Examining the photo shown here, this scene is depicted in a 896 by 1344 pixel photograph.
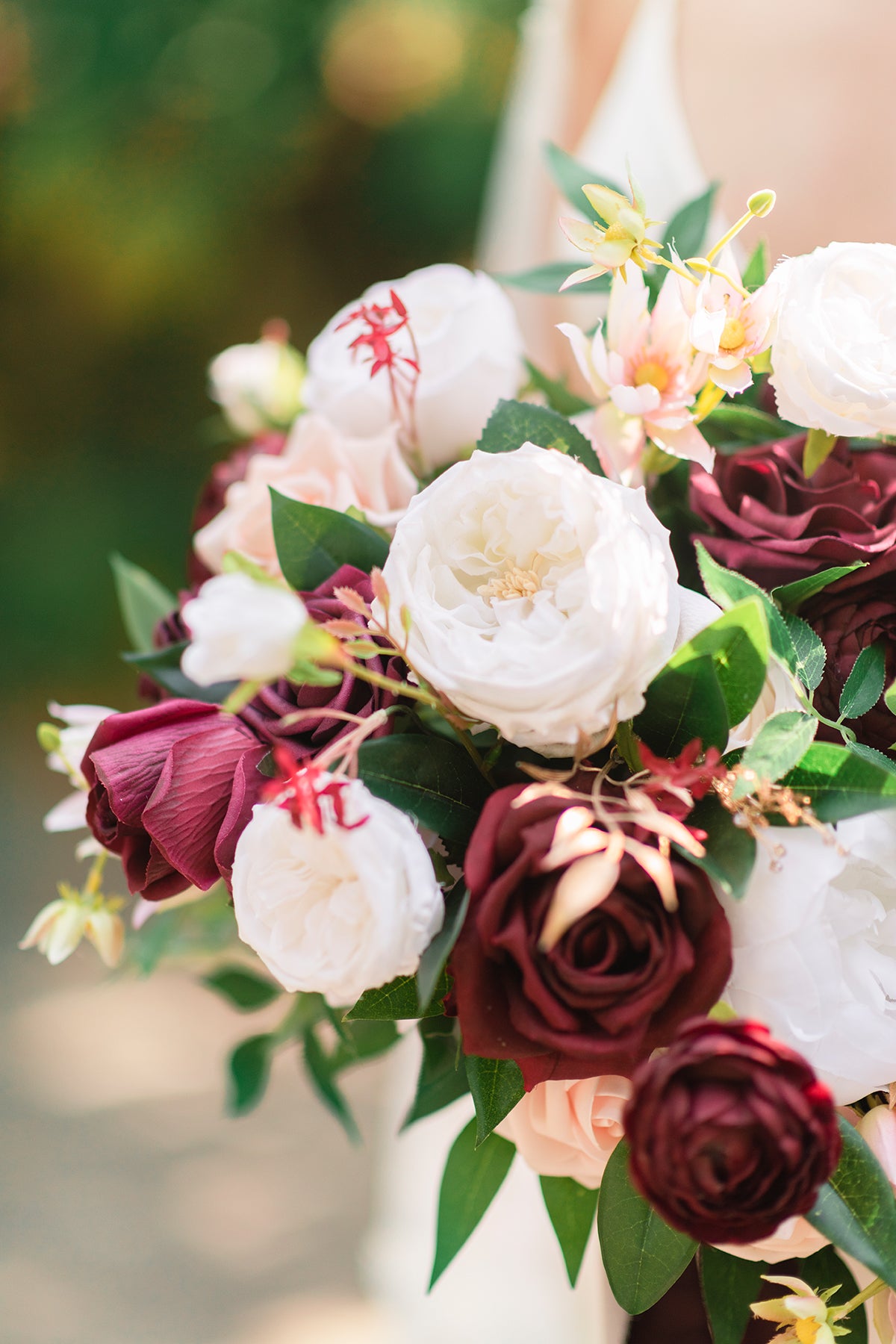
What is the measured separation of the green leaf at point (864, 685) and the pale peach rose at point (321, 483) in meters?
0.22

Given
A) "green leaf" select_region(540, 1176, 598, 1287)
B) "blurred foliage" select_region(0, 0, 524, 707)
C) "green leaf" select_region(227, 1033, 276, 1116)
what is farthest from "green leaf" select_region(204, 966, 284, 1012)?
"blurred foliage" select_region(0, 0, 524, 707)

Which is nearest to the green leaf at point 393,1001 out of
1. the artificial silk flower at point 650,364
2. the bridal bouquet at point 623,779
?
the bridal bouquet at point 623,779

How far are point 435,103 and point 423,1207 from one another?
70.3 inches

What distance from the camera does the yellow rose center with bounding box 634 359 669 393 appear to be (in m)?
0.43

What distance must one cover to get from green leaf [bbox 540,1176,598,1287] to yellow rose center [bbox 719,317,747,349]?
36 centimetres

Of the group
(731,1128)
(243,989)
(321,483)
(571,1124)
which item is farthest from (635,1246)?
(243,989)

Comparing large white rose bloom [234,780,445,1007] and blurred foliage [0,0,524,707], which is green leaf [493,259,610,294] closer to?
large white rose bloom [234,780,445,1007]

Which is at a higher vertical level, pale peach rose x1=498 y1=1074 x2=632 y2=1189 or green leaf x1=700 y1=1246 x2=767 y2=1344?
pale peach rose x1=498 y1=1074 x2=632 y2=1189

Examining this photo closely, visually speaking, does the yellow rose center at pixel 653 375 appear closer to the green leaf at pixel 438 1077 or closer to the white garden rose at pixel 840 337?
the white garden rose at pixel 840 337

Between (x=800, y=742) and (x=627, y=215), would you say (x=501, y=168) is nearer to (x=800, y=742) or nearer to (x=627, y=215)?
(x=627, y=215)

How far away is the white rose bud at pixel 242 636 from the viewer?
0.91ft

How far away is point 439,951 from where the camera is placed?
1.09ft

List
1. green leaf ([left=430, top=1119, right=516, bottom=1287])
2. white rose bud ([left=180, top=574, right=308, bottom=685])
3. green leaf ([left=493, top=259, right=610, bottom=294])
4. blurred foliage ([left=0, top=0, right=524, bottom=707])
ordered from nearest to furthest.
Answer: white rose bud ([left=180, top=574, right=308, bottom=685])
green leaf ([left=430, top=1119, right=516, bottom=1287])
green leaf ([left=493, top=259, right=610, bottom=294])
blurred foliage ([left=0, top=0, right=524, bottom=707])

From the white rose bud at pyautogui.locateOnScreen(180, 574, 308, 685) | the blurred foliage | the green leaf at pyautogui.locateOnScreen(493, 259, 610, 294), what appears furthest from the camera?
the blurred foliage
